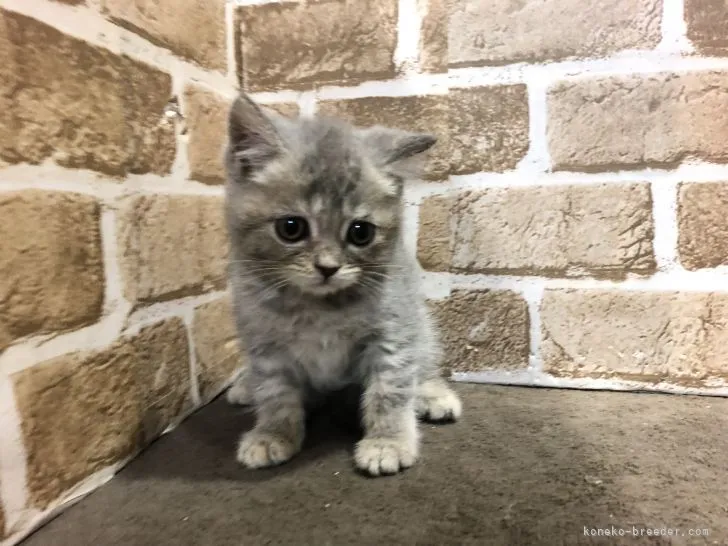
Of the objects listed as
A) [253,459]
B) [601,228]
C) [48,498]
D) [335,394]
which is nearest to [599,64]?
[601,228]

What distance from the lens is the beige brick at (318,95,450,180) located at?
101 centimetres

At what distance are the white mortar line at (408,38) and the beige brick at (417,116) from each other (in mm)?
56

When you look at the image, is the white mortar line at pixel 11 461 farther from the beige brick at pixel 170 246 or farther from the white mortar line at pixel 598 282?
the white mortar line at pixel 598 282

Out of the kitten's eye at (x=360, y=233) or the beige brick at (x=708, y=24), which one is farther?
the beige brick at (x=708, y=24)

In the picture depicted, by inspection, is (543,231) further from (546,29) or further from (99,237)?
(99,237)

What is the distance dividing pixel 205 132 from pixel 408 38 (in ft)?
1.29

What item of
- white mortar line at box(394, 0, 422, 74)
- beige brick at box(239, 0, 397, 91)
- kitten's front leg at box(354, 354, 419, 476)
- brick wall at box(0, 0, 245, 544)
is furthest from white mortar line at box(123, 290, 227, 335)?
white mortar line at box(394, 0, 422, 74)

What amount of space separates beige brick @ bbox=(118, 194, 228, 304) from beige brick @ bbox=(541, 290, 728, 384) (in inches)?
23.3

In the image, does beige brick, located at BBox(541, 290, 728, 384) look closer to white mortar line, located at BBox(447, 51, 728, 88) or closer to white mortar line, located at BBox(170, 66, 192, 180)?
white mortar line, located at BBox(447, 51, 728, 88)

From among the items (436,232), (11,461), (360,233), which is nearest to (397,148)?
(360,233)

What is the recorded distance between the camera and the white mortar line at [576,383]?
0.97 metres

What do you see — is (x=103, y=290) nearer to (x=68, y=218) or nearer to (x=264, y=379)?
(x=68, y=218)

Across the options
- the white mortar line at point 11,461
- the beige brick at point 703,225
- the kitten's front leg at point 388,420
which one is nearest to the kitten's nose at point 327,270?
the kitten's front leg at point 388,420

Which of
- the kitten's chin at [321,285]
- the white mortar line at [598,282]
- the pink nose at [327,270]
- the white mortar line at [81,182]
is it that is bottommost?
the white mortar line at [598,282]
